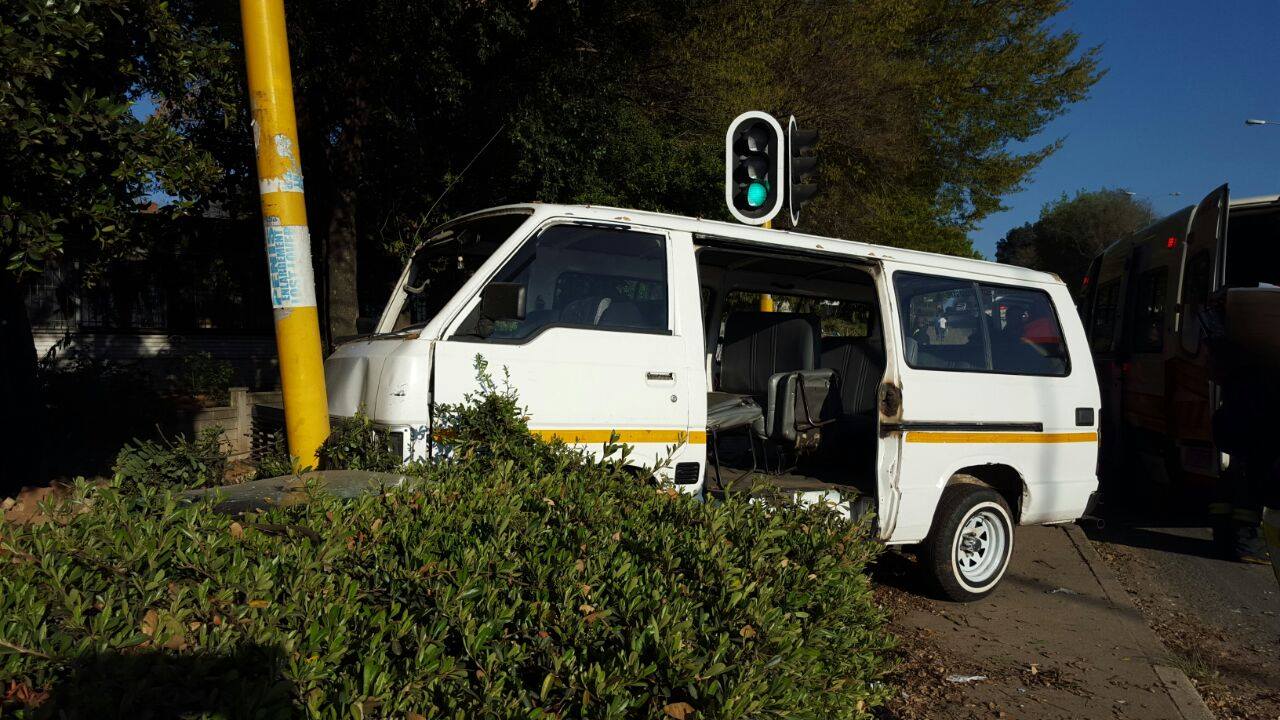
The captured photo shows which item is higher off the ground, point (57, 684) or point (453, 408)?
point (453, 408)

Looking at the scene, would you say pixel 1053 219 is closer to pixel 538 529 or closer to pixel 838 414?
pixel 838 414

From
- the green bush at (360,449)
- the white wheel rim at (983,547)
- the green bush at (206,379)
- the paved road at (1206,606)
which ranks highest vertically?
the green bush at (206,379)

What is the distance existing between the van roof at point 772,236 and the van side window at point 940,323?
125 millimetres

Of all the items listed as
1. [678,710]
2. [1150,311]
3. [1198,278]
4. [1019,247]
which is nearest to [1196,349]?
[1198,278]

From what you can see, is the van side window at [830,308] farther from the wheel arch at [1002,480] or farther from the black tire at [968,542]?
the black tire at [968,542]

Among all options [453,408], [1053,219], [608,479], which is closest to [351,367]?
[453,408]

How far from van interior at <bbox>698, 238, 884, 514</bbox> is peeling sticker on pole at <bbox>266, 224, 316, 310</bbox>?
2.56 m

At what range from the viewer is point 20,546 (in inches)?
78.0

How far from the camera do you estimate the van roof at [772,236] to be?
4.63m

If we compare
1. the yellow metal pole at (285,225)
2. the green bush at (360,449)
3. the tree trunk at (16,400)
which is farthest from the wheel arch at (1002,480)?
the tree trunk at (16,400)

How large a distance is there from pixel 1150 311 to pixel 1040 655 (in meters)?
6.09

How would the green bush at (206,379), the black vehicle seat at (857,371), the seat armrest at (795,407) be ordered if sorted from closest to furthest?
1. the seat armrest at (795,407)
2. the black vehicle seat at (857,371)
3. the green bush at (206,379)

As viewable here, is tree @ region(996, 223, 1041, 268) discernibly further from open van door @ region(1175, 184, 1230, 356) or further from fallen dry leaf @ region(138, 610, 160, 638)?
fallen dry leaf @ region(138, 610, 160, 638)

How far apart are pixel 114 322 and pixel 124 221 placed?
1263cm
